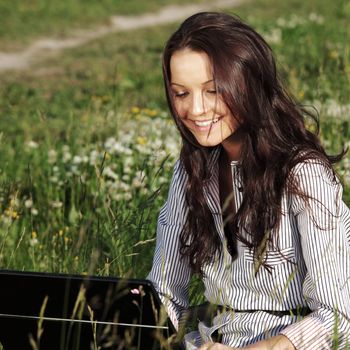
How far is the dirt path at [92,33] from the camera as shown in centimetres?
1120

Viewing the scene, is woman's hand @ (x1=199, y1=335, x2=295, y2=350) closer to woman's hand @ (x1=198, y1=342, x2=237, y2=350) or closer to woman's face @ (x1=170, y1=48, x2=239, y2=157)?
woman's hand @ (x1=198, y1=342, x2=237, y2=350)

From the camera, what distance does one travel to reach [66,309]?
2373mm

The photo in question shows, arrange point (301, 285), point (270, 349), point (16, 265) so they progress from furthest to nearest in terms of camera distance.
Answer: point (16, 265) → point (301, 285) → point (270, 349)

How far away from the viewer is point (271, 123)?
2.76 meters

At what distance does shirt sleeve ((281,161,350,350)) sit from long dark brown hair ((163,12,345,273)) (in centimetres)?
5

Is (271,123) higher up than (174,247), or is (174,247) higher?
(271,123)

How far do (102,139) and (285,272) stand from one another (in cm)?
330

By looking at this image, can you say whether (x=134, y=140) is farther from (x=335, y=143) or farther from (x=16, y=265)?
(x=16, y=265)

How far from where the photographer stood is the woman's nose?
266 centimetres

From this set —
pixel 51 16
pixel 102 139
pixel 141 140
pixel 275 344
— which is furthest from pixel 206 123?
pixel 51 16

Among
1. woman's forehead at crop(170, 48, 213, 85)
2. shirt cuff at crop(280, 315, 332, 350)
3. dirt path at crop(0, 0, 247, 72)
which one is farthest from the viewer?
dirt path at crop(0, 0, 247, 72)

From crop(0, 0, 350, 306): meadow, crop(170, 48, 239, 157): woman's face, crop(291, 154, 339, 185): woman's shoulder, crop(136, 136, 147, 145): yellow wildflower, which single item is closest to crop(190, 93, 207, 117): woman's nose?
crop(170, 48, 239, 157): woman's face

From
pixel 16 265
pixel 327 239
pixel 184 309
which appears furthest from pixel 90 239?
pixel 327 239

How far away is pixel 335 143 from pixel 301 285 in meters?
2.31
